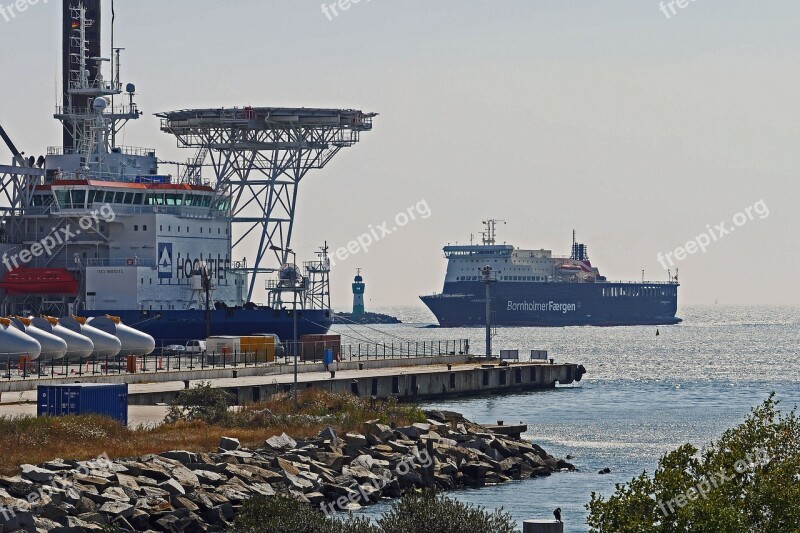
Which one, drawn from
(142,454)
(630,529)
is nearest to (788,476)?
(630,529)

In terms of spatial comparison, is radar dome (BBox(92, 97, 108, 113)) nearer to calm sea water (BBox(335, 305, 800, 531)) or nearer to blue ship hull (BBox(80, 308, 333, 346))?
blue ship hull (BBox(80, 308, 333, 346))

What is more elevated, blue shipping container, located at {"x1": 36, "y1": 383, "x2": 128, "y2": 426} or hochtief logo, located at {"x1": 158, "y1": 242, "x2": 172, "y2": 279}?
hochtief logo, located at {"x1": 158, "y1": 242, "x2": 172, "y2": 279}

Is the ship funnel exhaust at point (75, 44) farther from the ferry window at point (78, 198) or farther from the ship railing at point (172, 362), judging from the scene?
the ship railing at point (172, 362)

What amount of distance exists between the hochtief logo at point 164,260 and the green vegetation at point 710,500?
206 feet

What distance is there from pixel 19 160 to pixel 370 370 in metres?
27.9

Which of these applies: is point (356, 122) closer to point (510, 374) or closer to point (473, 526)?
point (510, 374)

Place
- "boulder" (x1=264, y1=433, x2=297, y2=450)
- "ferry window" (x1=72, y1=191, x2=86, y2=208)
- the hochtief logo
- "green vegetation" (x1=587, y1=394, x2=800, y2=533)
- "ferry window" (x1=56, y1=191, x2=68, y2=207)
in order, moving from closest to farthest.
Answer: "green vegetation" (x1=587, y1=394, x2=800, y2=533), "boulder" (x1=264, y1=433, x2=297, y2=450), "ferry window" (x1=72, y1=191, x2=86, y2=208), "ferry window" (x1=56, y1=191, x2=68, y2=207), the hochtief logo

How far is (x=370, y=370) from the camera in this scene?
70.1 metres

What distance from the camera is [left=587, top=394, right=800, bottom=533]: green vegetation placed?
1922 centimetres

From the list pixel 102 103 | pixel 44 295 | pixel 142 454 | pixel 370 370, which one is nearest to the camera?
pixel 142 454

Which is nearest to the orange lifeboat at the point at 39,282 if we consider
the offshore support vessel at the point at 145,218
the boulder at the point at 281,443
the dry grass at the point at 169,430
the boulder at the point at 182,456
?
the offshore support vessel at the point at 145,218

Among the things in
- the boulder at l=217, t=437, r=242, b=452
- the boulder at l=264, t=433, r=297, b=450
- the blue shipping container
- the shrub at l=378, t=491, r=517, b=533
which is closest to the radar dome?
the blue shipping container

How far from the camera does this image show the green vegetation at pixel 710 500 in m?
19.2

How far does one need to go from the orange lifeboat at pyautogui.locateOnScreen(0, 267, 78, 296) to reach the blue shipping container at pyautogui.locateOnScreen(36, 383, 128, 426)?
40023mm
